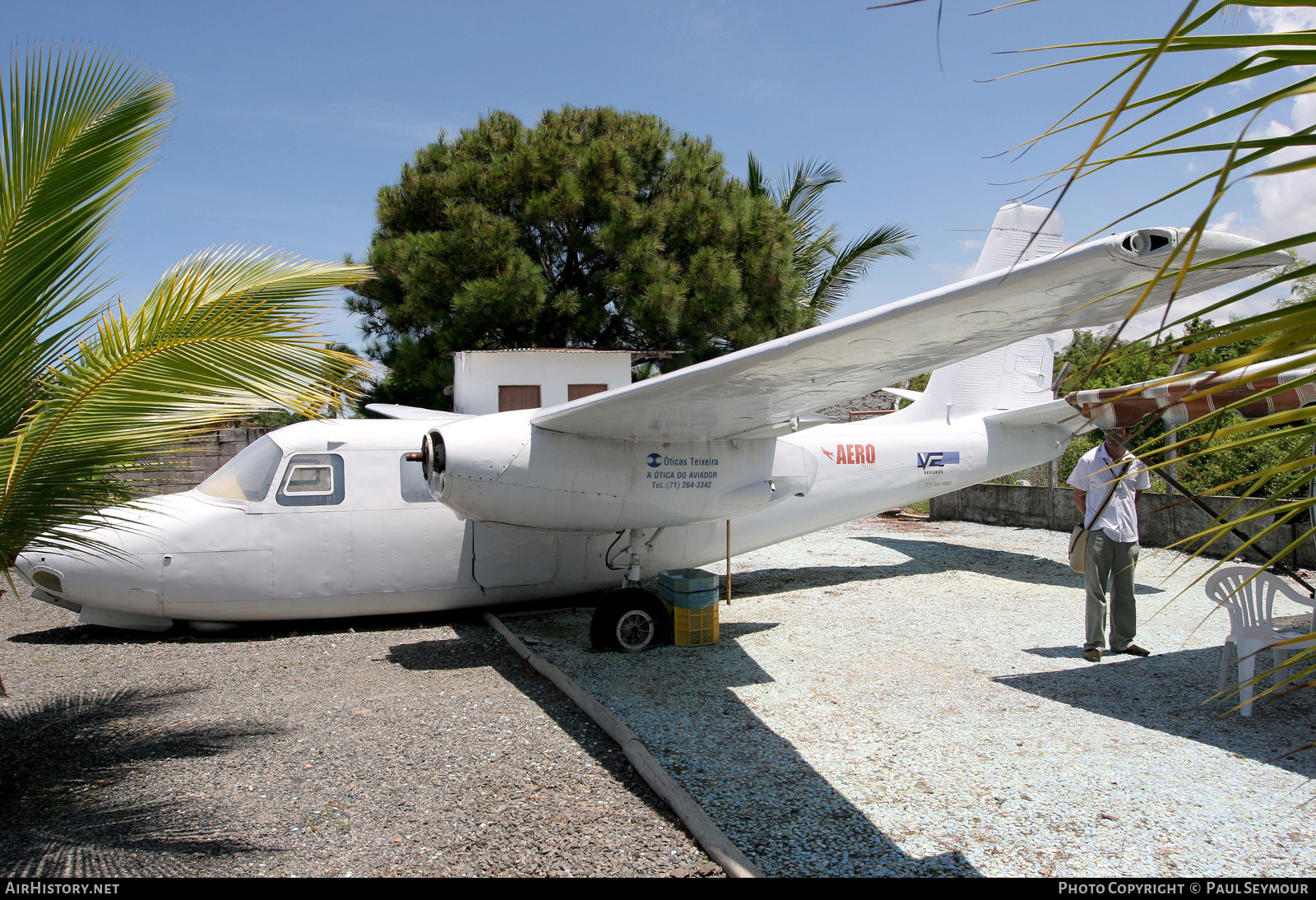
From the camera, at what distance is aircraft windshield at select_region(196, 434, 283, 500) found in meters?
6.90

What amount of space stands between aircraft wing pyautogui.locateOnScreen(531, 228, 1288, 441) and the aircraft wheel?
4.64 ft

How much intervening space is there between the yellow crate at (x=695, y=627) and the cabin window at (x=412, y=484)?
8.31 feet

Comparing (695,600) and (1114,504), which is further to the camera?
(695,600)

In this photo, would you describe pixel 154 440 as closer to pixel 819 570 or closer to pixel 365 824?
pixel 365 824

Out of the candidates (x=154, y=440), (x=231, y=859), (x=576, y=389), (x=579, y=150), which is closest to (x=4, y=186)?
(x=154, y=440)

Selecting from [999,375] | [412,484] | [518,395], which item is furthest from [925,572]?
[518,395]

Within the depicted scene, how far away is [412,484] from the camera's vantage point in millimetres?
7207

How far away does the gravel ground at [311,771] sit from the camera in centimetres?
338

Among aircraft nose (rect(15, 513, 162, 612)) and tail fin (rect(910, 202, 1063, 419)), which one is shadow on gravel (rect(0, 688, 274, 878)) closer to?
aircraft nose (rect(15, 513, 162, 612))

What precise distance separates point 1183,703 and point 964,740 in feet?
5.71

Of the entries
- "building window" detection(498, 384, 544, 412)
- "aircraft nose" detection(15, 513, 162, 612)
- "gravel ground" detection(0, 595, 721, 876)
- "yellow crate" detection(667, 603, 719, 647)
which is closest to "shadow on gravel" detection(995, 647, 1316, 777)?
"yellow crate" detection(667, 603, 719, 647)

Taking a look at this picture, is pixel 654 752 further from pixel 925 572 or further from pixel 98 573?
pixel 925 572
